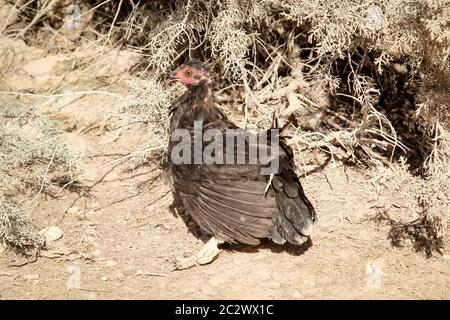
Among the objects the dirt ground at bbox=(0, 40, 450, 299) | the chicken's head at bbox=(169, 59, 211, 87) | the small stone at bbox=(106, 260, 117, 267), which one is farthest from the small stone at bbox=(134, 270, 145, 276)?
the chicken's head at bbox=(169, 59, 211, 87)

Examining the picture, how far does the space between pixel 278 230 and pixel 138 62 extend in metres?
3.42

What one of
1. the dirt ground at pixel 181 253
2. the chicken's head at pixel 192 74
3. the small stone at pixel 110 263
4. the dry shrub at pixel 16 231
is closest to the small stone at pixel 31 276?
the dirt ground at pixel 181 253

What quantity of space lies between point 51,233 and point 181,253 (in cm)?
128

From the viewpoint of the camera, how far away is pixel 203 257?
Answer: 16.7ft

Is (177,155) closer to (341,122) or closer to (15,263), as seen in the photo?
(15,263)

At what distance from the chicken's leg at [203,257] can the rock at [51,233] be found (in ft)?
4.10

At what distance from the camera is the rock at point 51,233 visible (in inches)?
213

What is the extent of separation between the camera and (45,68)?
7.53 metres

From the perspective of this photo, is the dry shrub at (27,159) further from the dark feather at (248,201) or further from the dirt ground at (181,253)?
the dark feather at (248,201)

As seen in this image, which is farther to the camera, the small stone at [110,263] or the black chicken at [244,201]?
the small stone at [110,263]

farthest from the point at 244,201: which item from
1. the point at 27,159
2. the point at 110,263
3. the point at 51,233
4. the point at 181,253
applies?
the point at 27,159

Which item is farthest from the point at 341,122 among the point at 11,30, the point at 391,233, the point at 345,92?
the point at 11,30

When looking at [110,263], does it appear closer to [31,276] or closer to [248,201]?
[31,276]

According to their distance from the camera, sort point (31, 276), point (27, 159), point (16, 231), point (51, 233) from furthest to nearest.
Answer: point (27, 159) < point (51, 233) < point (16, 231) < point (31, 276)
